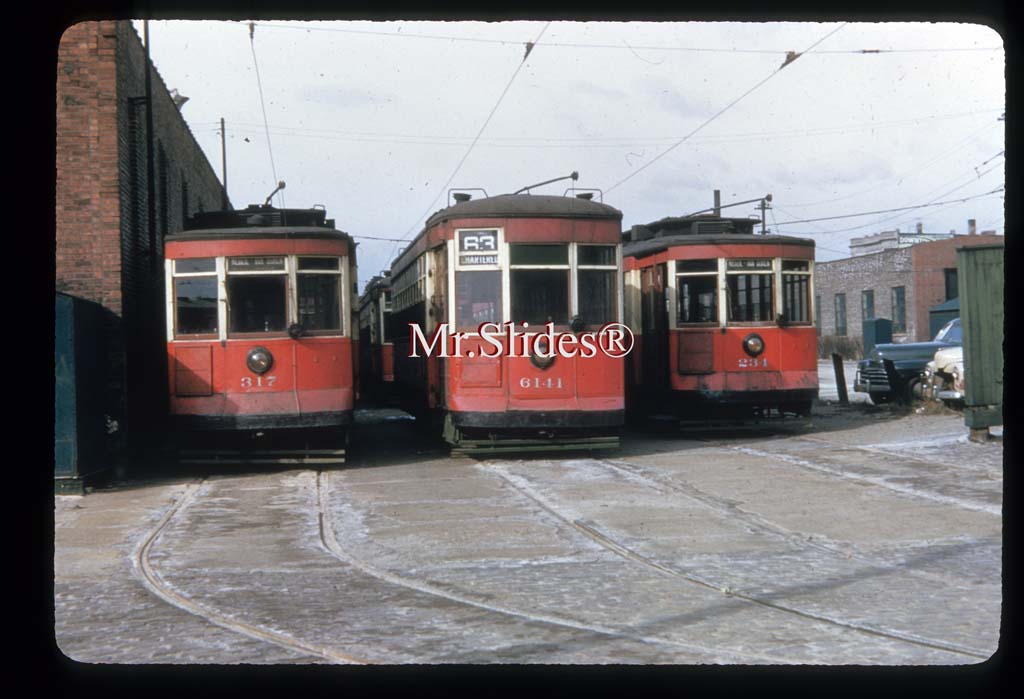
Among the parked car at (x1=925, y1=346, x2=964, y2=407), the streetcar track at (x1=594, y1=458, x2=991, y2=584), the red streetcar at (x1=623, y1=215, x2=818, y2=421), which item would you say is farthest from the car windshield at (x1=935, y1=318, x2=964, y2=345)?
the streetcar track at (x1=594, y1=458, x2=991, y2=584)

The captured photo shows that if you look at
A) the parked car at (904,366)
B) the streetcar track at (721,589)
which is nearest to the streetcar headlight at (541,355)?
the streetcar track at (721,589)

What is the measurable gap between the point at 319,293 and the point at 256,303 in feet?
→ 2.50

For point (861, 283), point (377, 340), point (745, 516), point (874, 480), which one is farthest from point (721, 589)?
point (861, 283)

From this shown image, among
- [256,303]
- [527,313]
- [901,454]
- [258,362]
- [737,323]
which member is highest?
[256,303]

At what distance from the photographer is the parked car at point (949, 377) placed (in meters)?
18.2

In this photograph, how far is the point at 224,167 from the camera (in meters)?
38.2

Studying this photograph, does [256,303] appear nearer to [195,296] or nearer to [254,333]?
[254,333]

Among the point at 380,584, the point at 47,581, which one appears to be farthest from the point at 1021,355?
the point at 380,584

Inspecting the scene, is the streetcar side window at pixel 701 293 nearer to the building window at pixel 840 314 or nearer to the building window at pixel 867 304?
the building window at pixel 867 304

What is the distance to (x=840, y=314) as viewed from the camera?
55219mm

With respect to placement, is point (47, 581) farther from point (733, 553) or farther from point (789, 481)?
point (789, 481)

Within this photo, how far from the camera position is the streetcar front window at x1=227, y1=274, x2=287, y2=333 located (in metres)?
13.4

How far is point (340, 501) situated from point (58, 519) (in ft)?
8.43

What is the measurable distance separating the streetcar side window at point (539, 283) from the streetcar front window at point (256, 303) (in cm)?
282
